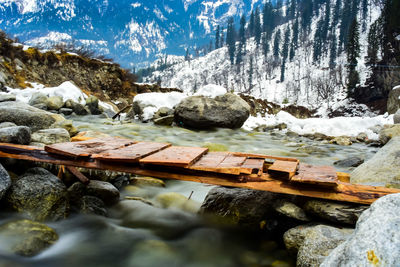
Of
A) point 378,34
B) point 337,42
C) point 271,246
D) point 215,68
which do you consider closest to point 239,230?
point 271,246

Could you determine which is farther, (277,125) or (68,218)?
(277,125)

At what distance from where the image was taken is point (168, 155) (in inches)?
126

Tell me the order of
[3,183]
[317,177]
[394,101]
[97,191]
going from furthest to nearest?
1. [394,101]
2. [97,191]
3. [3,183]
4. [317,177]

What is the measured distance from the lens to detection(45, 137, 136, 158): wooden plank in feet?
10.0

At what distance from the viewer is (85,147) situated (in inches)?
138

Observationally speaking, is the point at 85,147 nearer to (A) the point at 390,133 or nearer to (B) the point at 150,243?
(B) the point at 150,243

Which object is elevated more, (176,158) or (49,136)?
(49,136)

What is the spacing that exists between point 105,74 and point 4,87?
11424 mm

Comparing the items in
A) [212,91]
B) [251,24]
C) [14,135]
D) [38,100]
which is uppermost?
[251,24]

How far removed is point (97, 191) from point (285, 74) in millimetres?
79043

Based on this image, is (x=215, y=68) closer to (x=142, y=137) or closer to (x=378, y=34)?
(x=378, y=34)

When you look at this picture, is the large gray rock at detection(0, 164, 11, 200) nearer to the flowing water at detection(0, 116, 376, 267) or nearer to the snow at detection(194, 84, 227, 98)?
the flowing water at detection(0, 116, 376, 267)

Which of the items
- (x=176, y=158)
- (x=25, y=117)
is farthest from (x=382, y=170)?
(x=25, y=117)

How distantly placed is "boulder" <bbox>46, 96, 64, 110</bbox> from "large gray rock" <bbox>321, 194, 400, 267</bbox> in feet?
48.7
